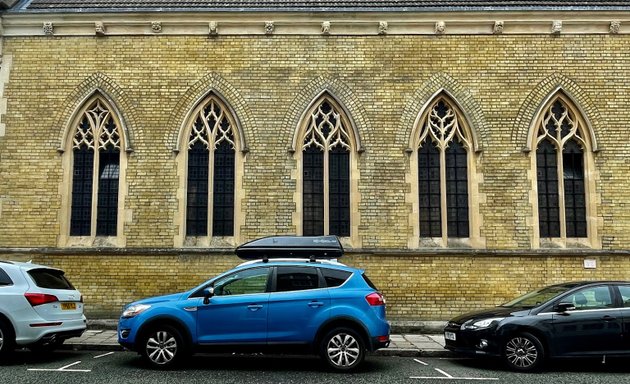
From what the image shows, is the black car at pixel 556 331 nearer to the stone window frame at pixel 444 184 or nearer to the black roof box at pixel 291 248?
the black roof box at pixel 291 248

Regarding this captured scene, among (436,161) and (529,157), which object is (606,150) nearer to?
(529,157)

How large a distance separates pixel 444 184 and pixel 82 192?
8731mm

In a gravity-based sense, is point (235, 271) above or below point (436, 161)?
below

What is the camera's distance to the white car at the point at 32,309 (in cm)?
824

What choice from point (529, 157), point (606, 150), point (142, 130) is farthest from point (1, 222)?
point (606, 150)

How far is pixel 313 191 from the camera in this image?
1309 cm

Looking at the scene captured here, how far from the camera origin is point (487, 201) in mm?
12773

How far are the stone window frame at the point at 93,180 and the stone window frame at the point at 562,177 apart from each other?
31.5 feet

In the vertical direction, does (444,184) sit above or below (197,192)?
above

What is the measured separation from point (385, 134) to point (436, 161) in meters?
1.41

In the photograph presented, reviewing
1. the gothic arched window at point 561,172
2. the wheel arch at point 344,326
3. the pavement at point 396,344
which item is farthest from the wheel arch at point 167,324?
the gothic arched window at point 561,172

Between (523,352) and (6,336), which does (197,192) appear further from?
(523,352)

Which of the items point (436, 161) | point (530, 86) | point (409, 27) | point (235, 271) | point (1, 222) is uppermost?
point (409, 27)

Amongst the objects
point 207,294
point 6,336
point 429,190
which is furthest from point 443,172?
point 6,336
